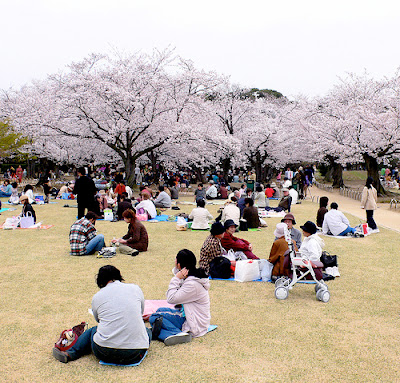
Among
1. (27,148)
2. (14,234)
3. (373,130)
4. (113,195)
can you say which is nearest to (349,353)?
(14,234)

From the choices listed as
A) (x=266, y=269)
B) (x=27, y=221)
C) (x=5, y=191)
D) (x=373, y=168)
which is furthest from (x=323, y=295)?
(x=373, y=168)

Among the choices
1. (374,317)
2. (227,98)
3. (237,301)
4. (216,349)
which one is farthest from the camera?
(227,98)

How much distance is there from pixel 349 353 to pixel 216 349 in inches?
59.3

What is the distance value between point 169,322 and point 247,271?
267cm

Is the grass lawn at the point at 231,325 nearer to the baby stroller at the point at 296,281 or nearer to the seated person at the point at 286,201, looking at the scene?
the baby stroller at the point at 296,281

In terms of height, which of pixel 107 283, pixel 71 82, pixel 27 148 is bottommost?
pixel 107 283

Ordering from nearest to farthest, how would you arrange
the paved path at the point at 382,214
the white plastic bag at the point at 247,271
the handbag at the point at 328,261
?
1. the white plastic bag at the point at 247,271
2. the handbag at the point at 328,261
3. the paved path at the point at 382,214

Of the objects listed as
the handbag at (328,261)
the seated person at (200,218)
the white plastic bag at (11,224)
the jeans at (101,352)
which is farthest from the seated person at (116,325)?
the white plastic bag at (11,224)

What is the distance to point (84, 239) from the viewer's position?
30.0ft

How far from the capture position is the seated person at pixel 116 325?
4090 millimetres

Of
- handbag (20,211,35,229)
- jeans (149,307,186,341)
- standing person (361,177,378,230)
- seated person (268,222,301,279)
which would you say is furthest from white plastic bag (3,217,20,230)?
standing person (361,177,378,230)

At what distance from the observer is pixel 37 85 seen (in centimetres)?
3916

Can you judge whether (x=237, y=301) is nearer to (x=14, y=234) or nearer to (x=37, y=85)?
(x=14, y=234)

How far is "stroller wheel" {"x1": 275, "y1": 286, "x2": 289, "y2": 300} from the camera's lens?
638 cm
